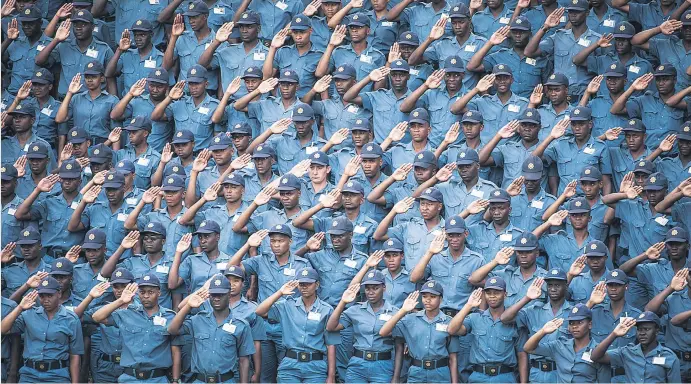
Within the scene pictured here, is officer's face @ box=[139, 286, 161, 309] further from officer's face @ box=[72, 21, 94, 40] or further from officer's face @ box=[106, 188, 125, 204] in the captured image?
officer's face @ box=[72, 21, 94, 40]

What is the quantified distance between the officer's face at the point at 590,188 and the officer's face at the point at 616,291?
1.68m

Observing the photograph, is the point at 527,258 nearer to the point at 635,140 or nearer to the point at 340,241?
the point at 340,241

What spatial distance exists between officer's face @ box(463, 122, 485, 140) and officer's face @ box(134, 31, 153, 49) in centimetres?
456

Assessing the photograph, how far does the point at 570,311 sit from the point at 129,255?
16.6 ft

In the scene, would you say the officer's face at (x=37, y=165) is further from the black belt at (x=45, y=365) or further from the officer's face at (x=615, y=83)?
the officer's face at (x=615, y=83)

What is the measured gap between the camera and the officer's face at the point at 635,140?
57.7 feet

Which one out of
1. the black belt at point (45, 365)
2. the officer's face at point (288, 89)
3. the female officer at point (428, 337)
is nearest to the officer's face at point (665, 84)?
the female officer at point (428, 337)

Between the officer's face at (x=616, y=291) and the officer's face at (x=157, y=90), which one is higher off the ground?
the officer's face at (x=157, y=90)

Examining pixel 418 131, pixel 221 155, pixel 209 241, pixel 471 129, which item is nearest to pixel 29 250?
pixel 209 241

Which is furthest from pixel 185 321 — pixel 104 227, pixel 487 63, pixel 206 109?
pixel 487 63

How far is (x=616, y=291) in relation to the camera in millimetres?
15602

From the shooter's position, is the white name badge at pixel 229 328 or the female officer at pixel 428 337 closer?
the female officer at pixel 428 337

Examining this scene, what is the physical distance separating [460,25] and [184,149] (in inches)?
148

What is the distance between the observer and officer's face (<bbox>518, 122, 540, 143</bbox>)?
17.7m
